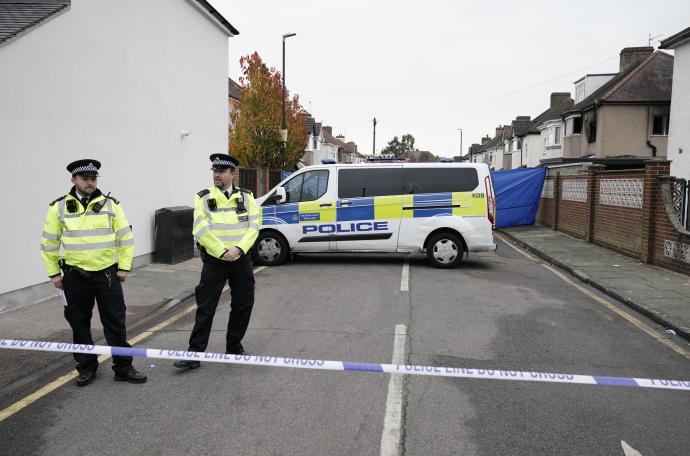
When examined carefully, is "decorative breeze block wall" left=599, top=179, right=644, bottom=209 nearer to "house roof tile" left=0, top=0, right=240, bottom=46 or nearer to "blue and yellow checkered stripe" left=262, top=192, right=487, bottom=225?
"blue and yellow checkered stripe" left=262, top=192, right=487, bottom=225

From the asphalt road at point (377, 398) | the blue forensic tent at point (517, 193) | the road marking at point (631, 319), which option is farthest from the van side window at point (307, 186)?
the blue forensic tent at point (517, 193)

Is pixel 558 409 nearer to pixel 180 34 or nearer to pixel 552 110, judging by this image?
pixel 180 34

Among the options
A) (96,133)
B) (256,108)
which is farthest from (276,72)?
(96,133)

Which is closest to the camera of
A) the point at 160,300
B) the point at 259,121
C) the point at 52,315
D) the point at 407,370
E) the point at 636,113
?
the point at 407,370

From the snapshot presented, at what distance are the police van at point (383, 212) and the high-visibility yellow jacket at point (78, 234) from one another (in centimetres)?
678

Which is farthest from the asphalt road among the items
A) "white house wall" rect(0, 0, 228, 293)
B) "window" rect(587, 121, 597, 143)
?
"window" rect(587, 121, 597, 143)

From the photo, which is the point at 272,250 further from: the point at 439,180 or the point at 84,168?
the point at 84,168

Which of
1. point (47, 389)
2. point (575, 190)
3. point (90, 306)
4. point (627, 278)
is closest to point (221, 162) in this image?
point (90, 306)

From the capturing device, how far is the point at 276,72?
2812 centimetres

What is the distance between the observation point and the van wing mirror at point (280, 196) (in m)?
11.4

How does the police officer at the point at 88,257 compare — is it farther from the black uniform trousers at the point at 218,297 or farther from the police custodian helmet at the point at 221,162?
the police custodian helmet at the point at 221,162

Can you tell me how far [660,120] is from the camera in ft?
107

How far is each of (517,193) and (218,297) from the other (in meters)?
17.6

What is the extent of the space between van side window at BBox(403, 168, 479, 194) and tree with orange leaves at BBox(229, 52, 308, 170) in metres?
15.5
